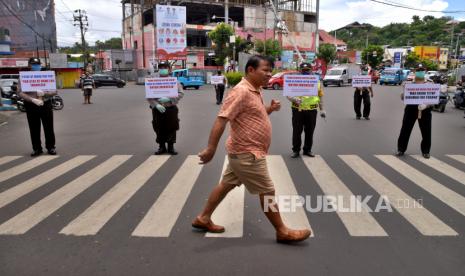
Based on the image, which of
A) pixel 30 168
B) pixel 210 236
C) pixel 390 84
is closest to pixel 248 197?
pixel 210 236

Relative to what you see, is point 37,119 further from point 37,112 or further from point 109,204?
point 109,204

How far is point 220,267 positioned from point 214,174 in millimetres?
3240

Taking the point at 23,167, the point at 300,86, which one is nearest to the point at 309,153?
the point at 300,86

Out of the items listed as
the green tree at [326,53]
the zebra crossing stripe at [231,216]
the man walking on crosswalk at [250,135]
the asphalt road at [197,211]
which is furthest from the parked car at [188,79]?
the man walking on crosswalk at [250,135]

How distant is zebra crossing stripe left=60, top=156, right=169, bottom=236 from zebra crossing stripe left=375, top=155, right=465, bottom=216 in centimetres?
411

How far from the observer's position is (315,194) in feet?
18.0

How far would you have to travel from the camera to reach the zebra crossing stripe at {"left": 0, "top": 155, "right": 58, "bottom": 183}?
668 centimetres

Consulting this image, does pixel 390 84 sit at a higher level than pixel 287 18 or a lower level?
lower

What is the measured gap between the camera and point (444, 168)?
7000 millimetres

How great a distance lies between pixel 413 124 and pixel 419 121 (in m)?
0.15

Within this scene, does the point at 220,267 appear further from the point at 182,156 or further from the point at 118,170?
the point at 182,156

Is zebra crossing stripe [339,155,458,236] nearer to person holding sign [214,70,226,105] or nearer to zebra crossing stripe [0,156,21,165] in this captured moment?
zebra crossing stripe [0,156,21,165]

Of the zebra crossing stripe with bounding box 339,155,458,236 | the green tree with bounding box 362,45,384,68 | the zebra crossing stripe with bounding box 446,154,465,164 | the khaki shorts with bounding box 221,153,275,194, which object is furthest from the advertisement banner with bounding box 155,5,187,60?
the khaki shorts with bounding box 221,153,275,194

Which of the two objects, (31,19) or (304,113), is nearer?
(304,113)
